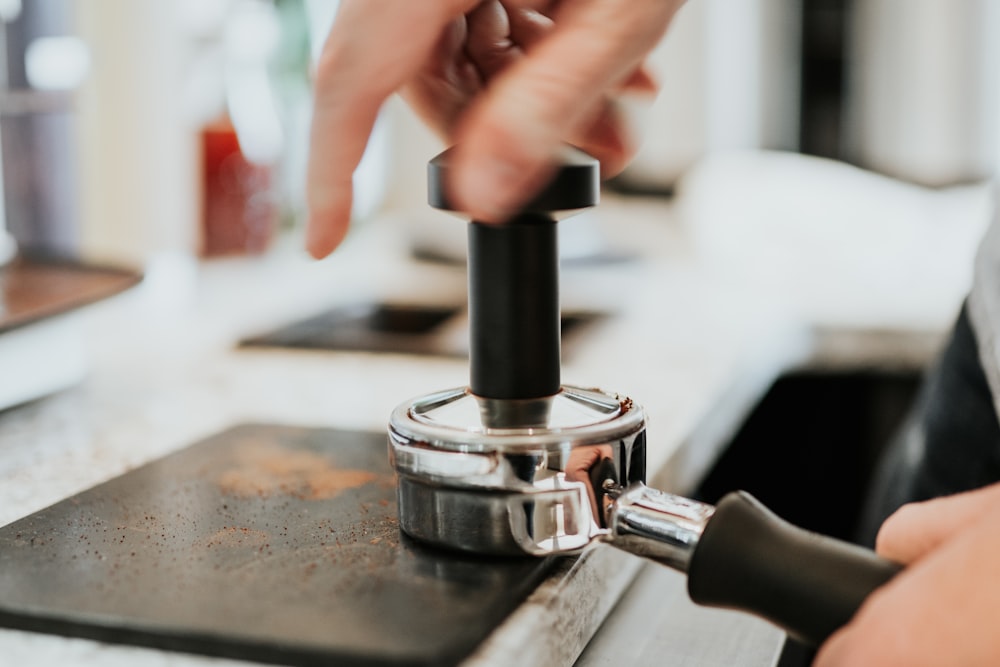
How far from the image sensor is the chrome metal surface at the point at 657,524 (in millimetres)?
338

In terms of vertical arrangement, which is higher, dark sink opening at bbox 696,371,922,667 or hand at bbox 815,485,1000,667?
hand at bbox 815,485,1000,667

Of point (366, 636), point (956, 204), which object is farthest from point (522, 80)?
point (956, 204)

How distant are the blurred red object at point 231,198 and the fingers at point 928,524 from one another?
1.00m

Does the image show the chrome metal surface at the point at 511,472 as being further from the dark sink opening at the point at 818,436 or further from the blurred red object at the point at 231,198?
the blurred red object at the point at 231,198

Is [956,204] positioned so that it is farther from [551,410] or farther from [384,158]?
[551,410]

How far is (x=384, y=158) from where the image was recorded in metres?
1.81

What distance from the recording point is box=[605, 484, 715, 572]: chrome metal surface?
0.34 meters

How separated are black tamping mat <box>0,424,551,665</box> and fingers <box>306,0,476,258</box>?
122mm

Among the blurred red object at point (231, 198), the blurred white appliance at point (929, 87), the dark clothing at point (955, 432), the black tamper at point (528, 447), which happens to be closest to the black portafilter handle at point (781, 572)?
the black tamper at point (528, 447)

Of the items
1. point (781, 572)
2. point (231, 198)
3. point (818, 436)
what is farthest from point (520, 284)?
point (231, 198)

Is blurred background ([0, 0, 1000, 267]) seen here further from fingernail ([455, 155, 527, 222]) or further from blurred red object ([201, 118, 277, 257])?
fingernail ([455, 155, 527, 222])

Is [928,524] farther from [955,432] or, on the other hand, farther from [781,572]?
[955,432]

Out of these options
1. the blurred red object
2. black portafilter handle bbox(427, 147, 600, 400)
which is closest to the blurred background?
the blurred red object

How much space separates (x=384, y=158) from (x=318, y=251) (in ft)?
4.57
